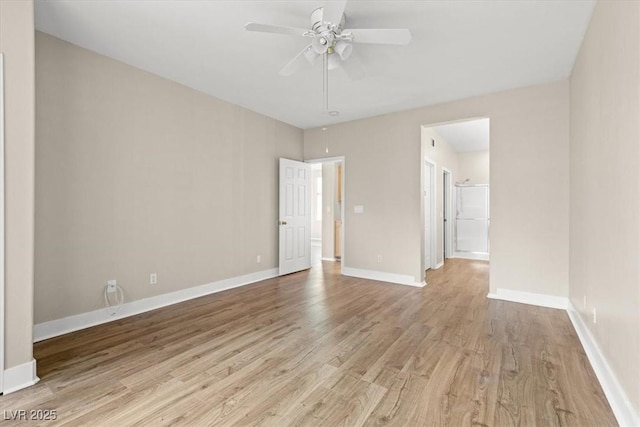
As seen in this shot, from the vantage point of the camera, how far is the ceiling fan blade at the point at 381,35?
82.7 inches

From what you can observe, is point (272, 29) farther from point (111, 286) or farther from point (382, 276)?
point (382, 276)

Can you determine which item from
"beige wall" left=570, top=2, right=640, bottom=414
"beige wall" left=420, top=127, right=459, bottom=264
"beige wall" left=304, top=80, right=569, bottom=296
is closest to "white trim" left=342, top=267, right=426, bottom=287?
"beige wall" left=304, top=80, right=569, bottom=296

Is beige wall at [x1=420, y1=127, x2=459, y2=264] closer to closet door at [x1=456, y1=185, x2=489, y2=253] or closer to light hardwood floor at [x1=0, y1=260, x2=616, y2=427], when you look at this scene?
closet door at [x1=456, y1=185, x2=489, y2=253]

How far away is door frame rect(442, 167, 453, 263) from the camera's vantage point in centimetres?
691

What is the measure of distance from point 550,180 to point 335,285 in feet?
10.2

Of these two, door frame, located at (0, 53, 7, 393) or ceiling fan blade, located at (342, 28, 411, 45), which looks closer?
door frame, located at (0, 53, 7, 393)

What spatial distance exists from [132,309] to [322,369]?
93.3 inches

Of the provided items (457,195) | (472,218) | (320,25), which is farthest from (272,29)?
(472,218)

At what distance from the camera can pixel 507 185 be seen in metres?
3.81

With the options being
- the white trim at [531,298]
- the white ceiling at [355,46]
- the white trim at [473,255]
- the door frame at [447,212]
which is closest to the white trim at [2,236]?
the white ceiling at [355,46]

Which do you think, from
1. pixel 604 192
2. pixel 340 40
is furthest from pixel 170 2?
pixel 604 192

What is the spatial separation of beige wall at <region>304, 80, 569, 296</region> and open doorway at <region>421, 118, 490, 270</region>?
1137 millimetres

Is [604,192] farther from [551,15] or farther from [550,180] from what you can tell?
[550,180]

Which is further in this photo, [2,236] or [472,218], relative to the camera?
[472,218]
